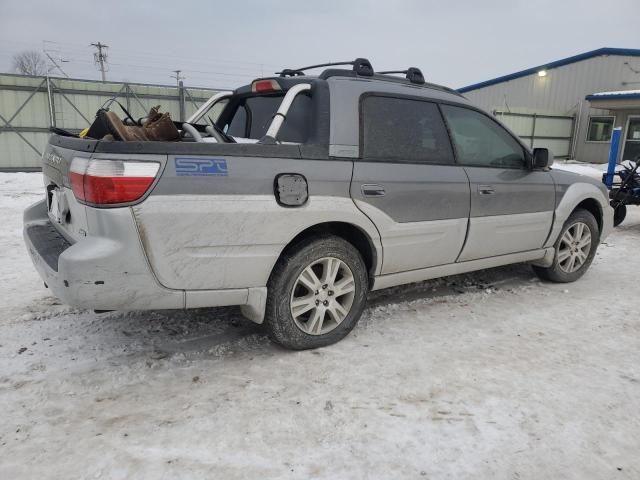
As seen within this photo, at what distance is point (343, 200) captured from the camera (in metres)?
3.11

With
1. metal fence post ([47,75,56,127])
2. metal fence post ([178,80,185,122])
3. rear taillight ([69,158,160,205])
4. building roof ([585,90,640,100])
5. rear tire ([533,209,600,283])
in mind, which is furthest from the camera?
building roof ([585,90,640,100])

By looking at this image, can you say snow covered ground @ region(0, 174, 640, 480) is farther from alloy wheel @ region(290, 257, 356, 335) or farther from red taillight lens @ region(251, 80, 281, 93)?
red taillight lens @ region(251, 80, 281, 93)

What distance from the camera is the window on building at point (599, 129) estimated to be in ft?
75.3

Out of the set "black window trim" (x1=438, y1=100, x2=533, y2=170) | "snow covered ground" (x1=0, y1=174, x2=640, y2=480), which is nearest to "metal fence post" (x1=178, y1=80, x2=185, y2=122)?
"snow covered ground" (x1=0, y1=174, x2=640, y2=480)

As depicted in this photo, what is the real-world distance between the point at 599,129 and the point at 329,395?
2548 cm

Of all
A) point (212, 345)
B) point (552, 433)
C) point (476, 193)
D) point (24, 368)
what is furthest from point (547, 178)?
point (24, 368)

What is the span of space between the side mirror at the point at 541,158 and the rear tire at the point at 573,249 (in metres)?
0.78

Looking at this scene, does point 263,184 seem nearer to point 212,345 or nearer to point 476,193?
point 212,345

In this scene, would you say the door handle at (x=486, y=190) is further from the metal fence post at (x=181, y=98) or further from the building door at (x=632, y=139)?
the building door at (x=632, y=139)

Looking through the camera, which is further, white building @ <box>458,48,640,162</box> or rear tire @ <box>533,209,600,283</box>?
white building @ <box>458,48,640,162</box>

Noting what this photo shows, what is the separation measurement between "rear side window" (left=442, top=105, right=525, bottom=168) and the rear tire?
3.31ft

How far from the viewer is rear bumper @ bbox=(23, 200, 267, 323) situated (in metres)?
2.47

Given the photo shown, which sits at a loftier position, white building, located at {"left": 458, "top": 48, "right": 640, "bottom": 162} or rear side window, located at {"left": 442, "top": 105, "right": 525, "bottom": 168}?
white building, located at {"left": 458, "top": 48, "right": 640, "bottom": 162}

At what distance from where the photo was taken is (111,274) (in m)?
2.50
